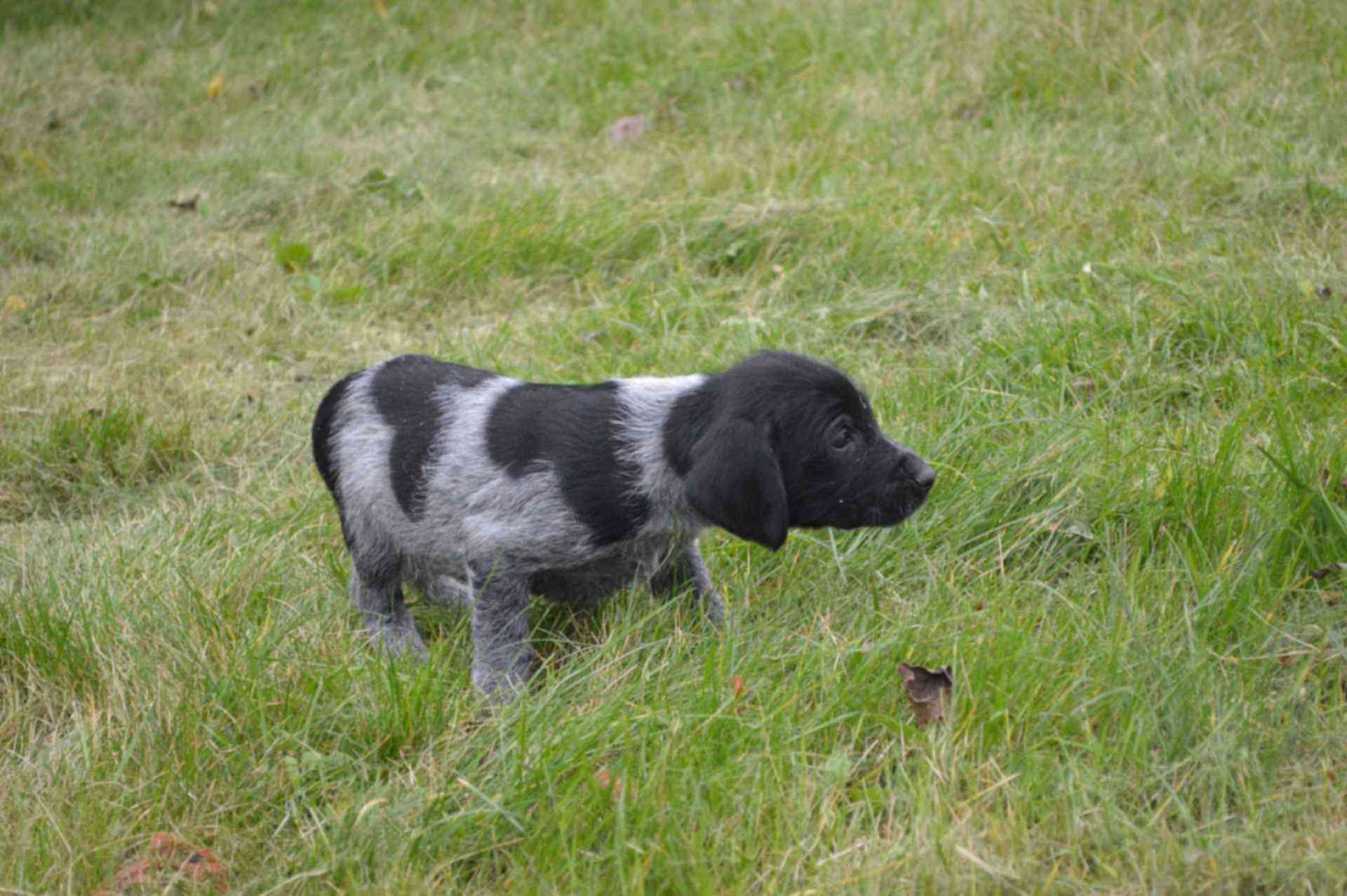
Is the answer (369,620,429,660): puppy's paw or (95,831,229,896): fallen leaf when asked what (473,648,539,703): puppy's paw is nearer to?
(369,620,429,660): puppy's paw

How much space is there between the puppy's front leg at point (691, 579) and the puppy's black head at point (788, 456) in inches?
16.1

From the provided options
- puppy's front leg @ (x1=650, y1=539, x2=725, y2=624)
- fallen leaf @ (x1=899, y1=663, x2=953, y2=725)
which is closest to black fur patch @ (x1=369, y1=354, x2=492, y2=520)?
puppy's front leg @ (x1=650, y1=539, x2=725, y2=624)

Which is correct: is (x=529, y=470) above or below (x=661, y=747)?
above

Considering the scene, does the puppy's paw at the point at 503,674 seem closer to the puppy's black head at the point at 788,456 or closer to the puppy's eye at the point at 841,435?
the puppy's black head at the point at 788,456

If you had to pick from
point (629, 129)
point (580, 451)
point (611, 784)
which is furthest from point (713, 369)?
point (629, 129)

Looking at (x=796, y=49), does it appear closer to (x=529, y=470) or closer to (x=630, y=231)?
(x=630, y=231)

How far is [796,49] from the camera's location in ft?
29.3

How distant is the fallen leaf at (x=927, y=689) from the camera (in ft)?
10.9

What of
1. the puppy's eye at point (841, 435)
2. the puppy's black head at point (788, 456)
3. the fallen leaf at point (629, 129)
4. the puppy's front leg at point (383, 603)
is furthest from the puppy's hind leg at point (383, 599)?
the fallen leaf at point (629, 129)

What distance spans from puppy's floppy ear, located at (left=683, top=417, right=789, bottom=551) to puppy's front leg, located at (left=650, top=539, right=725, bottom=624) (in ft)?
1.57

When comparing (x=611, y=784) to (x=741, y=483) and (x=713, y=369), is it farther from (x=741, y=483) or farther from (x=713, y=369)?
(x=713, y=369)

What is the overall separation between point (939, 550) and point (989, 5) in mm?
5388

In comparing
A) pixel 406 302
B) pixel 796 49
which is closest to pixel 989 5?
pixel 796 49

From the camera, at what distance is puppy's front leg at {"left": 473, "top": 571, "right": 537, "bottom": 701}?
373 centimetres
